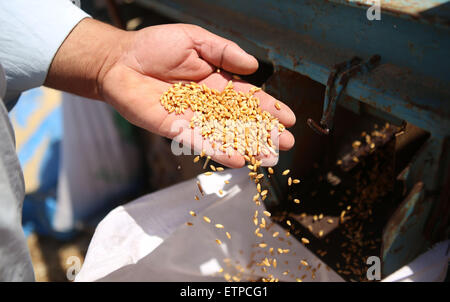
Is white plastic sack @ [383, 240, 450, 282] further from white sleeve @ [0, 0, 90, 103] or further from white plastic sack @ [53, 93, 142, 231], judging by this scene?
white plastic sack @ [53, 93, 142, 231]

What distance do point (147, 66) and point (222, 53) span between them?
0.34 m

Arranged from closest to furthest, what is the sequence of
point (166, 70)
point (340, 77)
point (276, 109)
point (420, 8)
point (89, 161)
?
point (420, 8) → point (340, 77) → point (276, 109) → point (166, 70) → point (89, 161)

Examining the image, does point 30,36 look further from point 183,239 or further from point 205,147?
point 183,239

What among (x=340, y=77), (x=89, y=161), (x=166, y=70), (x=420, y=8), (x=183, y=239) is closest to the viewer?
(x=420, y=8)

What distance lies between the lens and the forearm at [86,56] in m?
1.41

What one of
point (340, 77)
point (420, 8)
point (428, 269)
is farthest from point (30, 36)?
point (428, 269)

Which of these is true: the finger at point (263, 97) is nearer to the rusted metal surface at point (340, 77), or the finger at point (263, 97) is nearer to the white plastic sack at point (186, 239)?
the rusted metal surface at point (340, 77)

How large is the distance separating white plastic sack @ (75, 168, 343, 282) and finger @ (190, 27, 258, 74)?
541 millimetres

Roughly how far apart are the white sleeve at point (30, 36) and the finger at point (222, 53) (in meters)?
0.55

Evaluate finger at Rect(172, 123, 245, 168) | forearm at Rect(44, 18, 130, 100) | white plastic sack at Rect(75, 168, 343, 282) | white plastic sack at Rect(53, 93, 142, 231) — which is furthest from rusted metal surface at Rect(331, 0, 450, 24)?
white plastic sack at Rect(53, 93, 142, 231)

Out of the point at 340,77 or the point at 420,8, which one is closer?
the point at 420,8

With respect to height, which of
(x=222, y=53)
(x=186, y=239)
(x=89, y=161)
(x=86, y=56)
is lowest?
(x=89, y=161)

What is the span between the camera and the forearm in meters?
1.41

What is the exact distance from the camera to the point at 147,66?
141 cm
